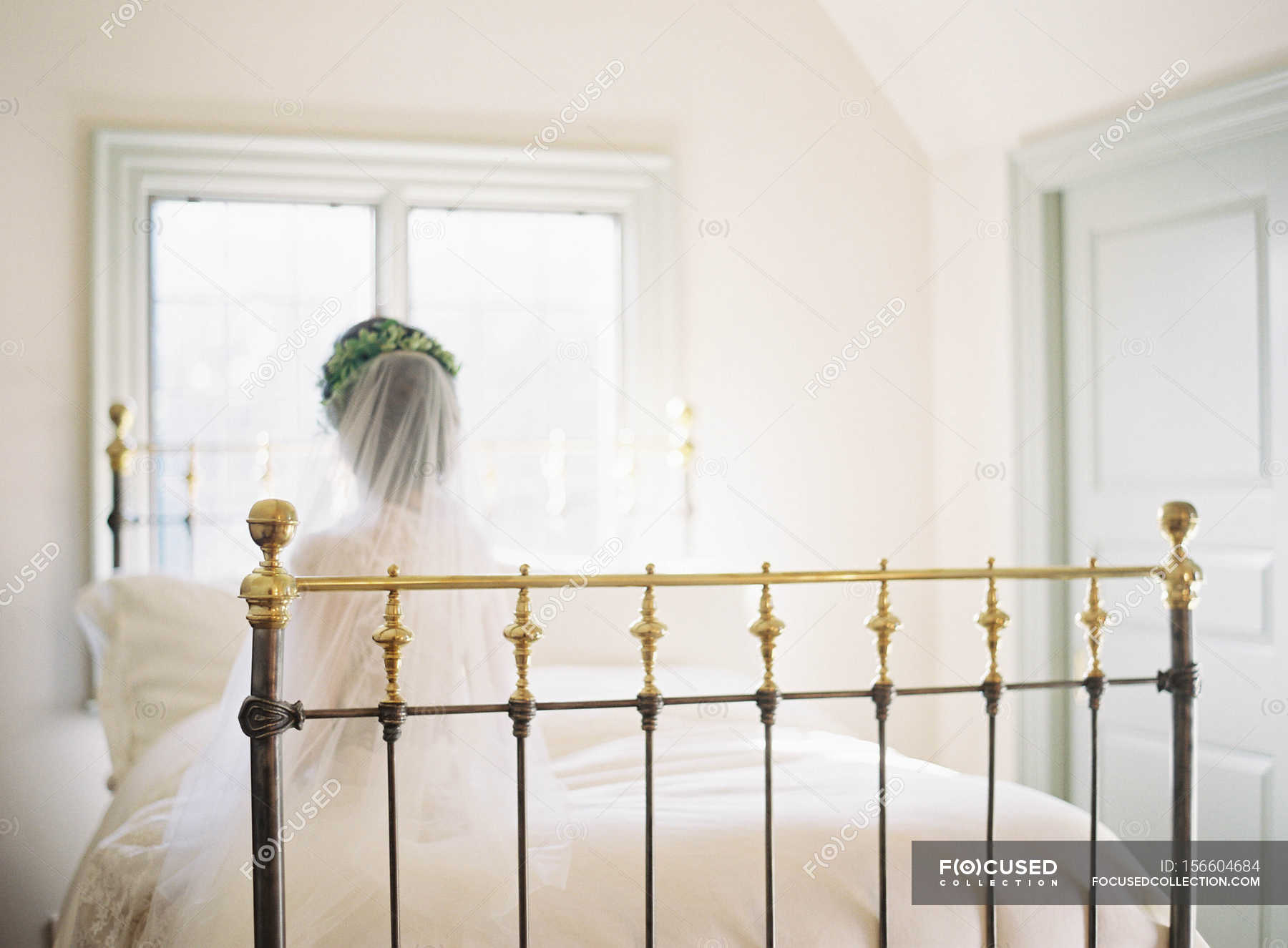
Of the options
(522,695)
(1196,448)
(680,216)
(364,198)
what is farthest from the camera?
(680,216)

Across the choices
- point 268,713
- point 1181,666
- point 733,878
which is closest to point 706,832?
point 733,878

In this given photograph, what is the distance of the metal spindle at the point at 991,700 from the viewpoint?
1.63m

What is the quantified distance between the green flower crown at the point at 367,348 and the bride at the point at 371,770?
0.15 m

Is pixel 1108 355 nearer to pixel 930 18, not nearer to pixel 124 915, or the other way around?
pixel 930 18

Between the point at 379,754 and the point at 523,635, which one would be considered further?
the point at 379,754

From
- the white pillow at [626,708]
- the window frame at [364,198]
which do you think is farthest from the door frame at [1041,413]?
the window frame at [364,198]

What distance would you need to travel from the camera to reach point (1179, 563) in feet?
6.16

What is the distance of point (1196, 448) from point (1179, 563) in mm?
1313

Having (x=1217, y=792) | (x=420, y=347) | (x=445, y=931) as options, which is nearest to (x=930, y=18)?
(x=420, y=347)

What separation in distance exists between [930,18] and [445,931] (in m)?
Result: 3.04

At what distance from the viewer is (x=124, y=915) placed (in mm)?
1856

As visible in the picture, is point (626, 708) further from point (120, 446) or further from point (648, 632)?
point (120, 446)

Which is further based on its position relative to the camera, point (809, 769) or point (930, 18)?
point (930, 18)

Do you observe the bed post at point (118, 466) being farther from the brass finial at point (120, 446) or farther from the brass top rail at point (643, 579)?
the brass top rail at point (643, 579)
